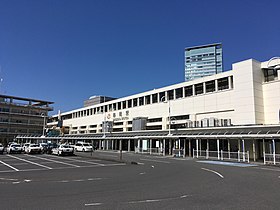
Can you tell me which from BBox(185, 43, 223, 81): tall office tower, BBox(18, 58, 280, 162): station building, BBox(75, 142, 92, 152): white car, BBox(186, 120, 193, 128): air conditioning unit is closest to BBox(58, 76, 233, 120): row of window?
BBox(18, 58, 280, 162): station building

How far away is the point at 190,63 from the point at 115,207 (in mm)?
165007

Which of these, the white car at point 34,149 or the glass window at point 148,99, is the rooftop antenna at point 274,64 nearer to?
the glass window at point 148,99

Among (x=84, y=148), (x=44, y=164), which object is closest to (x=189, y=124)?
(x=84, y=148)

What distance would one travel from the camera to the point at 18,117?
107 meters

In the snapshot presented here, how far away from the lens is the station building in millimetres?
32734

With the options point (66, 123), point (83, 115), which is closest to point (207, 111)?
point (83, 115)

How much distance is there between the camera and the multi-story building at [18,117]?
103m

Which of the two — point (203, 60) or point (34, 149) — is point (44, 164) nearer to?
point (34, 149)

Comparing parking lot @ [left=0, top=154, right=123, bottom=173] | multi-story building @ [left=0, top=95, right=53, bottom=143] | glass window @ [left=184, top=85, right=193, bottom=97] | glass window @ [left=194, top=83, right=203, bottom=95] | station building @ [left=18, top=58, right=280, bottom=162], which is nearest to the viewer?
parking lot @ [left=0, top=154, right=123, bottom=173]

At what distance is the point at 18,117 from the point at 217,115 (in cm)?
8839

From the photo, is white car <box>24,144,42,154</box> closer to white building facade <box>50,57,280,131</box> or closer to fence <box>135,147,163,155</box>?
fence <box>135,147,163,155</box>

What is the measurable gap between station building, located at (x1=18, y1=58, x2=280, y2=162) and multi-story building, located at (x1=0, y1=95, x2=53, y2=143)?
56000mm

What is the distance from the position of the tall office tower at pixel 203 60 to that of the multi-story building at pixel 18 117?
91.0 meters

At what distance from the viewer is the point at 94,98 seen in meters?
139
